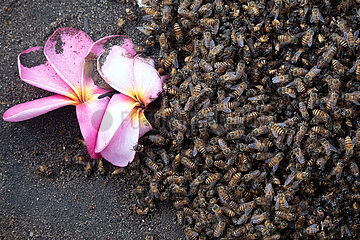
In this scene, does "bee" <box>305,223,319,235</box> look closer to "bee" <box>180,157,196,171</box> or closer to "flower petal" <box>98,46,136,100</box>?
"bee" <box>180,157,196,171</box>

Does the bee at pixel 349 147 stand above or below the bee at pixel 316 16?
below

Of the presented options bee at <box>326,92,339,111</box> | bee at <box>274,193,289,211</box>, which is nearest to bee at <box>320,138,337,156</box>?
bee at <box>326,92,339,111</box>

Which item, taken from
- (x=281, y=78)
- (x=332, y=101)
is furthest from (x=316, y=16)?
(x=332, y=101)

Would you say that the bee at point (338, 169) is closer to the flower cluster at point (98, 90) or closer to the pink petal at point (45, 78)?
the flower cluster at point (98, 90)

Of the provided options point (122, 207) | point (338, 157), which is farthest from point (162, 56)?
point (338, 157)

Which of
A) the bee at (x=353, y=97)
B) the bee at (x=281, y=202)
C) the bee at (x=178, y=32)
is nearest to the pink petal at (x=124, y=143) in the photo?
the bee at (x=178, y=32)

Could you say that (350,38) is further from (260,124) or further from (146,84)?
(146,84)
